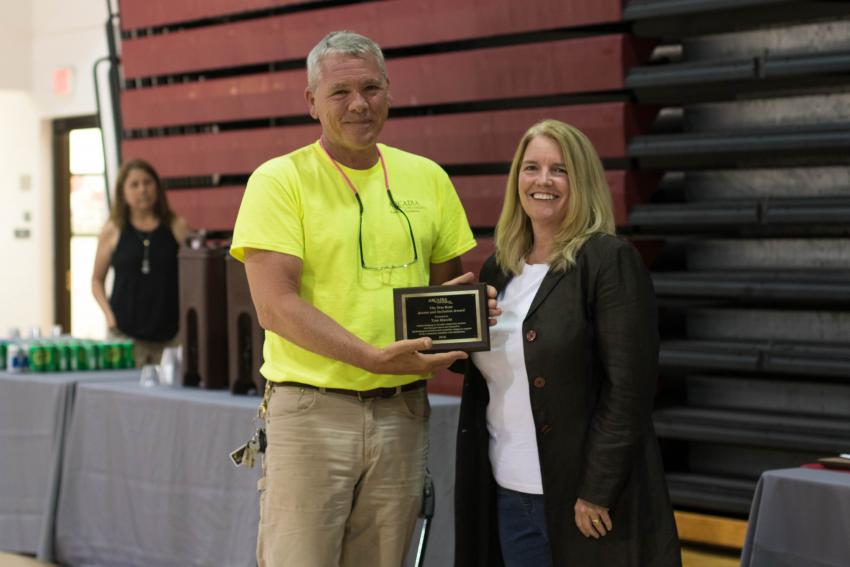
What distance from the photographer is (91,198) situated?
973cm

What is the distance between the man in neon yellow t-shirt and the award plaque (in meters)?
0.03

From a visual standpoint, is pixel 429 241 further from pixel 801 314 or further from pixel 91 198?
pixel 91 198

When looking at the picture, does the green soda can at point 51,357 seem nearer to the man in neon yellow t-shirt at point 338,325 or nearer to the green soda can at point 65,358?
the green soda can at point 65,358

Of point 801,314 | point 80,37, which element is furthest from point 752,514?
point 80,37

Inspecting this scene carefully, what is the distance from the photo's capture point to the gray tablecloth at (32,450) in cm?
439

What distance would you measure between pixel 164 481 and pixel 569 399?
2.07 metres

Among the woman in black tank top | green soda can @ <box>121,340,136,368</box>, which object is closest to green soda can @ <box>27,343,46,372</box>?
green soda can @ <box>121,340,136,368</box>

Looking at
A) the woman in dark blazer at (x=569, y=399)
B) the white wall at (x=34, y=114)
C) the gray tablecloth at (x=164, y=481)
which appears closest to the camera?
the woman in dark blazer at (x=569, y=399)

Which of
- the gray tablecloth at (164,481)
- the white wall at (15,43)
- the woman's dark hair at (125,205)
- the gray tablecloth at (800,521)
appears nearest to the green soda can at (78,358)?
the gray tablecloth at (164,481)

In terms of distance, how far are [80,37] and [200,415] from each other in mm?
5997

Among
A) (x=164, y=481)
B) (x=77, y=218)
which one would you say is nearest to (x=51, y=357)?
(x=164, y=481)

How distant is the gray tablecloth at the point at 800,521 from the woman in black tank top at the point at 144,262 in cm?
327

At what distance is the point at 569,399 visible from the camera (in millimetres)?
2322

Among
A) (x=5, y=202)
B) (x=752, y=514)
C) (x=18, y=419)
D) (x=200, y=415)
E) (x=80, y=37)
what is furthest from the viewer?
(x=5, y=202)
